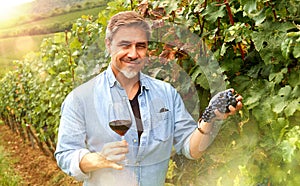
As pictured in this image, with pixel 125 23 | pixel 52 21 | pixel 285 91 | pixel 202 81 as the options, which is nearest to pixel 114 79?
pixel 125 23

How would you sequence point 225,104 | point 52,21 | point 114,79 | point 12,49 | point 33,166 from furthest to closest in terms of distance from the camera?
point 12,49 → point 52,21 → point 33,166 → point 114,79 → point 225,104

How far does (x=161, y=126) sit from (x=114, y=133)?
164 millimetres

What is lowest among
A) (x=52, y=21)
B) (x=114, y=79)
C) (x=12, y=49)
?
(x=12, y=49)

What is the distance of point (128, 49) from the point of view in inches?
48.9

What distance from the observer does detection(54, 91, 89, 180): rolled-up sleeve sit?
1.38 meters

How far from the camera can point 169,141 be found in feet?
4.78

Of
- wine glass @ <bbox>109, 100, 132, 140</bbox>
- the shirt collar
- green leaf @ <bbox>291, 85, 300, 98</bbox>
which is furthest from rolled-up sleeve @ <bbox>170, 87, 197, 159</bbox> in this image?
green leaf @ <bbox>291, 85, 300, 98</bbox>

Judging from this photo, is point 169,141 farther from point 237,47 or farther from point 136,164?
point 237,47

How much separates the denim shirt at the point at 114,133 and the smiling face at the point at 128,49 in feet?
0.27

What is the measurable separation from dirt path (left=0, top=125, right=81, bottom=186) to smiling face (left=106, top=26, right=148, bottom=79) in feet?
10.7

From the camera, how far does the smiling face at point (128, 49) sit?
124 cm

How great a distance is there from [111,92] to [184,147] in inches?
14.6

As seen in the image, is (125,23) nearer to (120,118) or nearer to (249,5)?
(120,118)

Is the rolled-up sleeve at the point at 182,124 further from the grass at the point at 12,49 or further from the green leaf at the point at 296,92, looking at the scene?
the grass at the point at 12,49
